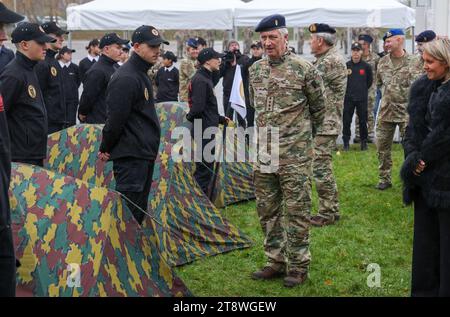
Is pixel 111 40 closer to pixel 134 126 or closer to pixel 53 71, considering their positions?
pixel 53 71

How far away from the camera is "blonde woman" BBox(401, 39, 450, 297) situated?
193 inches

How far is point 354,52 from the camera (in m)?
14.4

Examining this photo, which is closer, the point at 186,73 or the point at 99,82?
the point at 99,82

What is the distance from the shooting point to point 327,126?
8516mm

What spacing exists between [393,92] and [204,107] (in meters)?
2.81

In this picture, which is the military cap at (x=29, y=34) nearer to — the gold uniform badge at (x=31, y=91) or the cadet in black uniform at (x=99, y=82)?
the gold uniform badge at (x=31, y=91)

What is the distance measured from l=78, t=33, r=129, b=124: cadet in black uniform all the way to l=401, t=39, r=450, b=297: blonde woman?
172 inches

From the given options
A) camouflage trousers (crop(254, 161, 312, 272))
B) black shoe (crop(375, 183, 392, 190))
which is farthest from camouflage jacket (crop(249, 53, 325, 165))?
black shoe (crop(375, 183, 392, 190))

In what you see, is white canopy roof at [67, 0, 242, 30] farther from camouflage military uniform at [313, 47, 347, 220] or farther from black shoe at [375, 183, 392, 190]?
camouflage military uniform at [313, 47, 347, 220]

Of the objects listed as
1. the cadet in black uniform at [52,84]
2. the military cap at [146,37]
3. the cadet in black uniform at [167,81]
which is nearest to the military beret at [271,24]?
the military cap at [146,37]

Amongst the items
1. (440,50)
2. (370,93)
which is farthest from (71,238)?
(370,93)

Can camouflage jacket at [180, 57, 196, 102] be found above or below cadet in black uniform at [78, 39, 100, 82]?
below

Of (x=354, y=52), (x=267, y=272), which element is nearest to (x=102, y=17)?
(x=354, y=52)
